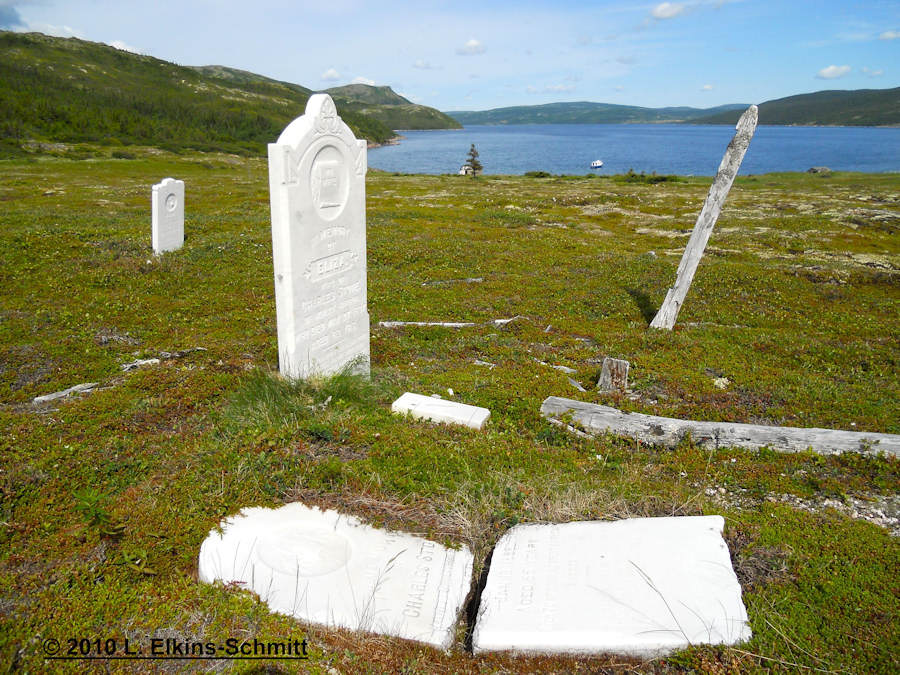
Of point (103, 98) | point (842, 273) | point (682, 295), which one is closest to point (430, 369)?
point (682, 295)

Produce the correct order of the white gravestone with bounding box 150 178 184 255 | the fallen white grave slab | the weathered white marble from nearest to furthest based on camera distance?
the weathered white marble, the fallen white grave slab, the white gravestone with bounding box 150 178 184 255

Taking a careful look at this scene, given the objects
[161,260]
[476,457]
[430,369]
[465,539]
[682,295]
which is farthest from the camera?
[161,260]

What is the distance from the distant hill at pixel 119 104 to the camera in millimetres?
89938

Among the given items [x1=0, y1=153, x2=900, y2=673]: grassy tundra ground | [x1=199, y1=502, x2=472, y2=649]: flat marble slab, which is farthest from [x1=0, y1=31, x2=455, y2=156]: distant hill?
[x1=199, y1=502, x2=472, y2=649]: flat marble slab

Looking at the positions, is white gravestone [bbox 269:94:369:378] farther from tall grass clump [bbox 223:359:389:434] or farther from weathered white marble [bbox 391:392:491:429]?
weathered white marble [bbox 391:392:491:429]

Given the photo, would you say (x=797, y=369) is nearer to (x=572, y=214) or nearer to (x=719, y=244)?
(x=719, y=244)

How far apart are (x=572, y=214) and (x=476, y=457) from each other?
111 feet

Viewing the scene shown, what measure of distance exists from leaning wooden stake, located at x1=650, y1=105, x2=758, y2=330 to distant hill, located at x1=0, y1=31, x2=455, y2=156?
7988cm

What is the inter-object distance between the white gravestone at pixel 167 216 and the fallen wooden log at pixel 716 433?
1665cm

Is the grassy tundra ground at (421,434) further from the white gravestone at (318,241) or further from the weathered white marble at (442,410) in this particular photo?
the white gravestone at (318,241)

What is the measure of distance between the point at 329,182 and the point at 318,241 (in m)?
0.98

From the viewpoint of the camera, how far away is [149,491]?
5.57m

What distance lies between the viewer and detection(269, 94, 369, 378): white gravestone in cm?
773

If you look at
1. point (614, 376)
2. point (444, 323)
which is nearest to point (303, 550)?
point (614, 376)
